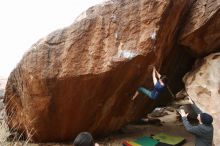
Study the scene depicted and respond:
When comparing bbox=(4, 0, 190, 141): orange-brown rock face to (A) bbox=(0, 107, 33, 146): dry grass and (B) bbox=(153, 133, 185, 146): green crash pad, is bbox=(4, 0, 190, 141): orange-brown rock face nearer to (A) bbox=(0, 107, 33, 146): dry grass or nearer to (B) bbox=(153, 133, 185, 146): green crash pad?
(A) bbox=(0, 107, 33, 146): dry grass

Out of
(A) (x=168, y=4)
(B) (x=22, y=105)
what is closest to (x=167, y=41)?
(A) (x=168, y=4)

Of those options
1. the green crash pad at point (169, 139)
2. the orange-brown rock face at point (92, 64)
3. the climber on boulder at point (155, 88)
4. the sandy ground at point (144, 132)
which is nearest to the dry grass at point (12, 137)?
the sandy ground at point (144, 132)

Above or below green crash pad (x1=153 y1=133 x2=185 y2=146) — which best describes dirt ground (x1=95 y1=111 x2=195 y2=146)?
below

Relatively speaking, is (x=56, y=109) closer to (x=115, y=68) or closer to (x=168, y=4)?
(x=115, y=68)

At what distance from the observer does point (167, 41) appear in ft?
25.3

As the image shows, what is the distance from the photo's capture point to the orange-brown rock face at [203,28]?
742 cm

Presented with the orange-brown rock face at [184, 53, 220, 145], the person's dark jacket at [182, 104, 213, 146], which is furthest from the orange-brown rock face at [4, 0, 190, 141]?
the person's dark jacket at [182, 104, 213, 146]

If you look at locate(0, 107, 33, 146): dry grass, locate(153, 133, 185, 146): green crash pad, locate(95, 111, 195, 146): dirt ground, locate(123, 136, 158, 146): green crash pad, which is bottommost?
locate(95, 111, 195, 146): dirt ground

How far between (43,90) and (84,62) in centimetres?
110

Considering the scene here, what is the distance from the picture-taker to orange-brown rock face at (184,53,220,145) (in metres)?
7.15

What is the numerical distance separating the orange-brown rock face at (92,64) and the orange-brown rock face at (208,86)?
85cm

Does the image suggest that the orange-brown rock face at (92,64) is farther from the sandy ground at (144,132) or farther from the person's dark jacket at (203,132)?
the person's dark jacket at (203,132)

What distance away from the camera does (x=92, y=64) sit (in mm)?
7203

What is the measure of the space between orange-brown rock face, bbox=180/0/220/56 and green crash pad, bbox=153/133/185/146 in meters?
2.03
